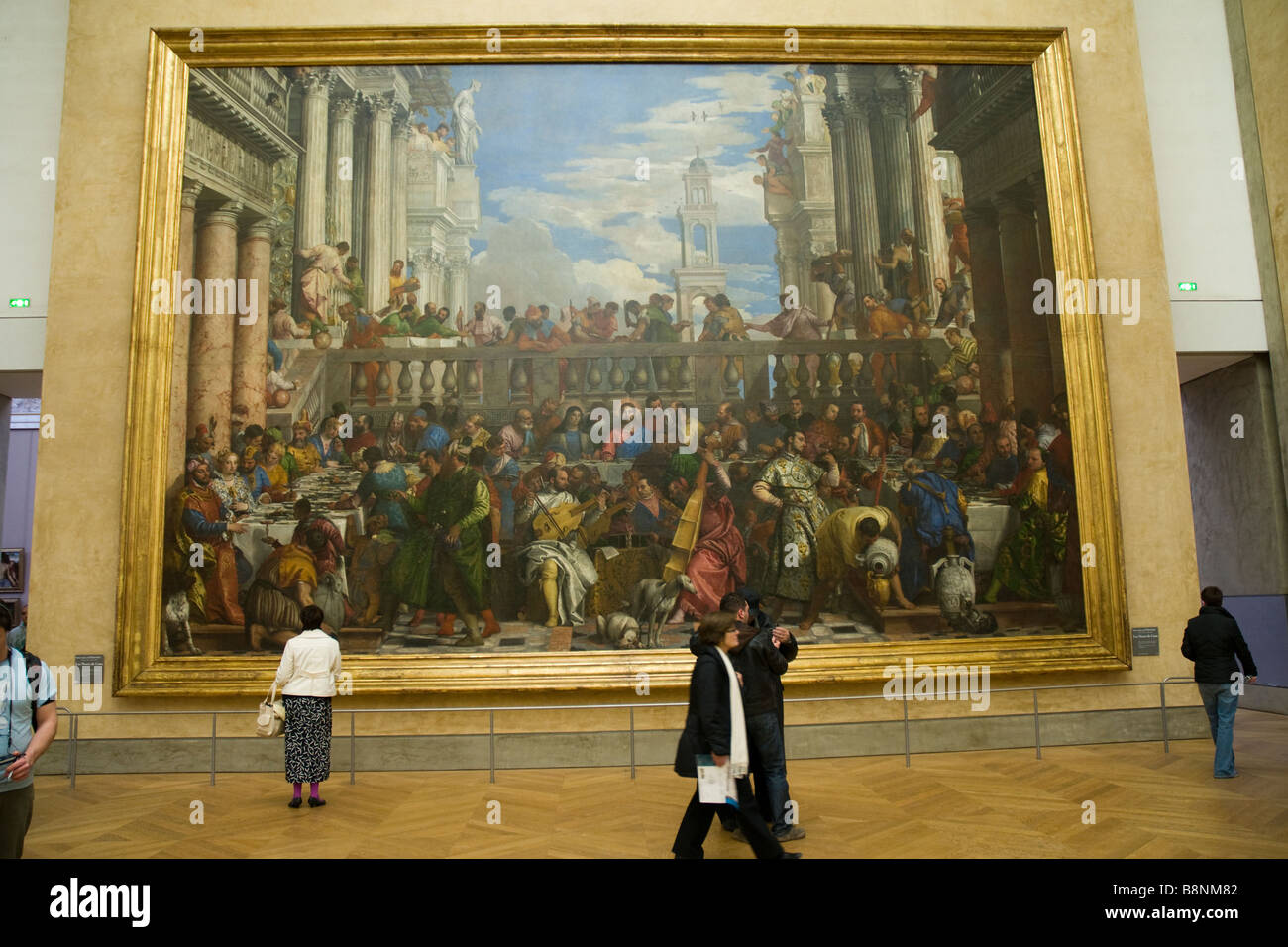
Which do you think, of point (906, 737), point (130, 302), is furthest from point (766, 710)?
point (130, 302)

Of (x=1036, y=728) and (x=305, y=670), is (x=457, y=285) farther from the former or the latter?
(x=1036, y=728)

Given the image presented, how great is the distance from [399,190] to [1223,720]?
1012 cm

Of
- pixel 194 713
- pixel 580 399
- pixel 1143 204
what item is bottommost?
pixel 194 713

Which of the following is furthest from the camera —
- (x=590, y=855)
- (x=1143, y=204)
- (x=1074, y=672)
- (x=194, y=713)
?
(x=1143, y=204)

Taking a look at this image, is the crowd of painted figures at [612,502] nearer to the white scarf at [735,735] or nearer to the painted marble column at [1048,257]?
the painted marble column at [1048,257]

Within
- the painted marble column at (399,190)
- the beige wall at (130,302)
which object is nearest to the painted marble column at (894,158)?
the beige wall at (130,302)

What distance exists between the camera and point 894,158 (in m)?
10.5

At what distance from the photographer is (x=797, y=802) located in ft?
23.6

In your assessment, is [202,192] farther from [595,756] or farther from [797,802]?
[797,802]

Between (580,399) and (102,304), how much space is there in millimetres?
5535

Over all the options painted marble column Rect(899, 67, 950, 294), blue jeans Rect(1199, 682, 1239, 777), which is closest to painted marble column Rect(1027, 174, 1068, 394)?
painted marble column Rect(899, 67, 950, 294)

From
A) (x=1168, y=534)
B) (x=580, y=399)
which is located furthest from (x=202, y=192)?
(x=1168, y=534)

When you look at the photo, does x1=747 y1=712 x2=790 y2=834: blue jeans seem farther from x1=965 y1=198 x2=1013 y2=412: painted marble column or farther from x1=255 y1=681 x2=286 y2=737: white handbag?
x1=965 y1=198 x2=1013 y2=412: painted marble column
